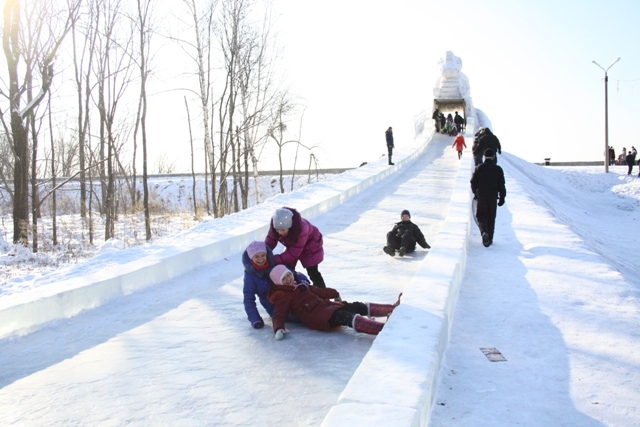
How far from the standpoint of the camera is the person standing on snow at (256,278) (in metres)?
4.98

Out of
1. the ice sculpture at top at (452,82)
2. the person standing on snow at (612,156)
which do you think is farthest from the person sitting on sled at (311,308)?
the person standing on snow at (612,156)

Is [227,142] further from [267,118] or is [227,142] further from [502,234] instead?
[502,234]

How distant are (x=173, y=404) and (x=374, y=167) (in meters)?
17.6

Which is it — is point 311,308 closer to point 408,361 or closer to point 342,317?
point 342,317

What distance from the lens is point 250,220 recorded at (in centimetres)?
1066

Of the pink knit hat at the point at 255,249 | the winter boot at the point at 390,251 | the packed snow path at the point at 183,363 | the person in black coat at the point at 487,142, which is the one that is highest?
the person in black coat at the point at 487,142

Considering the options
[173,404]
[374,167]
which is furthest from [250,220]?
[374,167]

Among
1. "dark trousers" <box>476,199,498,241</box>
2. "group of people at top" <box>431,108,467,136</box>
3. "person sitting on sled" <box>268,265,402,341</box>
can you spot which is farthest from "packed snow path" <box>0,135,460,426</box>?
"group of people at top" <box>431,108,467,136</box>

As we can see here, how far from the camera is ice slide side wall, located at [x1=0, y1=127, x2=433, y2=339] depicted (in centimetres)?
520

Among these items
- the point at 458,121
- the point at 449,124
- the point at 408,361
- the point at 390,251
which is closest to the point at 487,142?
the point at 390,251

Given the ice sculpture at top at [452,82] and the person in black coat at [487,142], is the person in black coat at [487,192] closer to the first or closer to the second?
the person in black coat at [487,142]

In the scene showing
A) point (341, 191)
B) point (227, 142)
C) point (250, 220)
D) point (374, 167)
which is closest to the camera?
point (250, 220)

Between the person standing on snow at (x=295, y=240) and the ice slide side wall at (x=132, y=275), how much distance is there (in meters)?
1.91

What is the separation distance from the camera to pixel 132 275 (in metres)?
6.54
